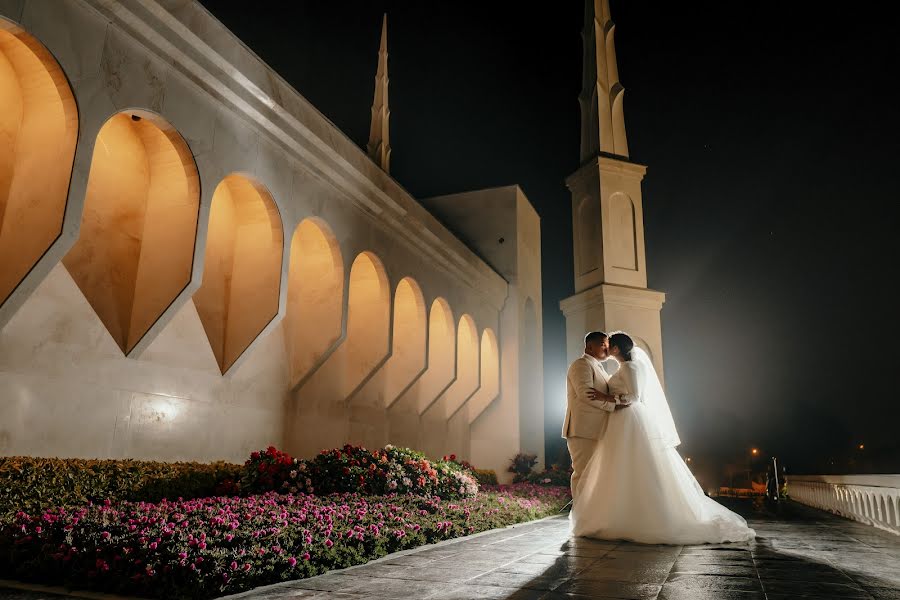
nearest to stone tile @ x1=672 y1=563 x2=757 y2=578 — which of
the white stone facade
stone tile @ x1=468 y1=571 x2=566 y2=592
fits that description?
stone tile @ x1=468 y1=571 x2=566 y2=592

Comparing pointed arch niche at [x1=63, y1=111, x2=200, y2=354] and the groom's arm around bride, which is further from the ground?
pointed arch niche at [x1=63, y1=111, x2=200, y2=354]

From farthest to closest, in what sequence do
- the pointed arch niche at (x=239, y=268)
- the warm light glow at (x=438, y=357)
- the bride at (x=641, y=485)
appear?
the warm light glow at (x=438, y=357)
the pointed arch niche at (x=239, y=268)
the bride at (x=641, y=485)

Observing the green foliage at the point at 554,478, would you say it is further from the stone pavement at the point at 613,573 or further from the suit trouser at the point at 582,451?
the stone pavement at the point at 613,573

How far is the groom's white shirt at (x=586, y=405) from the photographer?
265 inches

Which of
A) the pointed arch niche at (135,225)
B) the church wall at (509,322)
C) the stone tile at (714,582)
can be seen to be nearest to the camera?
the stone tile at (714,582)

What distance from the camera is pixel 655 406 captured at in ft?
22.3

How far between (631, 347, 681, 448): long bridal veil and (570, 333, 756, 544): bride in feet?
0.03

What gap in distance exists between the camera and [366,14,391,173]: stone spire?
23562 mm

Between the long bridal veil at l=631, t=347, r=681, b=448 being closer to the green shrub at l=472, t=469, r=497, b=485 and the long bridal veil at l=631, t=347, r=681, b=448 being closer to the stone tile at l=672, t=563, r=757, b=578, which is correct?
the stone tile at l=672, t=563, r=757, b=578

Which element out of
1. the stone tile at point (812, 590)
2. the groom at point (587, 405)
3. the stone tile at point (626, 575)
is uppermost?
the groom at point (587, 405)

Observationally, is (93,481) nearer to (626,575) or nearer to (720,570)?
(626,575)

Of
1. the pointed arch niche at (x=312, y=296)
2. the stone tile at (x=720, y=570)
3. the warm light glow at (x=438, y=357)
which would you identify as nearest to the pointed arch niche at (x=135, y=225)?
the pointed arch niche at (x=312, y=296)

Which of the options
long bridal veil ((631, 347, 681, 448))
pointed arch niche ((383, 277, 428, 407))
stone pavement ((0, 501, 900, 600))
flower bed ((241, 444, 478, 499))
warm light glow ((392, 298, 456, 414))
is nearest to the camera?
stone pavement ((0, 501, 900, 600))

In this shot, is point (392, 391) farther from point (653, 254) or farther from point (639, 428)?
point (653, 254)
